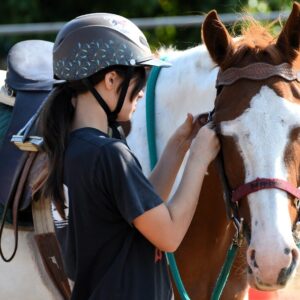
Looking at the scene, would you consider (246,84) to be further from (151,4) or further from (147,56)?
(151,4)

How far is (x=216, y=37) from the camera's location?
9.43 feet

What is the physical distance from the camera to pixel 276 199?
254cm

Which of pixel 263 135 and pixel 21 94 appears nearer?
pixel 263 135

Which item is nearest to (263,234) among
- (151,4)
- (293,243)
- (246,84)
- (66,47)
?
(293,243)

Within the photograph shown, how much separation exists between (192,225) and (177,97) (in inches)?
20.8

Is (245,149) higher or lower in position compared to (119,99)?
lower

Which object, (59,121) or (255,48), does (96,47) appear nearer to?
(59,121)

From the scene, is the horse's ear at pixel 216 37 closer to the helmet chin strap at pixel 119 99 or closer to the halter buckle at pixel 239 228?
the helmet chin strap at pixel 119 99

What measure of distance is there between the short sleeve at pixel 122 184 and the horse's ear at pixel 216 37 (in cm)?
65

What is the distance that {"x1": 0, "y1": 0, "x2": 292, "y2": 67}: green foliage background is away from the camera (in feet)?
29.3

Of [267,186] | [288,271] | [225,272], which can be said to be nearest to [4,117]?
[225,272]

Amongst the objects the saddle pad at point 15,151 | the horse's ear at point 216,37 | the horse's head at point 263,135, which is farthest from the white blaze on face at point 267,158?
the saddle pad at point 15,151

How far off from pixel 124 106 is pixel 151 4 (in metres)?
6.82

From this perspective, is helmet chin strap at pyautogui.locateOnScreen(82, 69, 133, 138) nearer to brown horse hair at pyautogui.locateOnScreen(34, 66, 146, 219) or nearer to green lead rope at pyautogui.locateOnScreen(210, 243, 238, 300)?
brown horse hair at pyautogui.locateOnScreen(34, 66, 146, 219)
